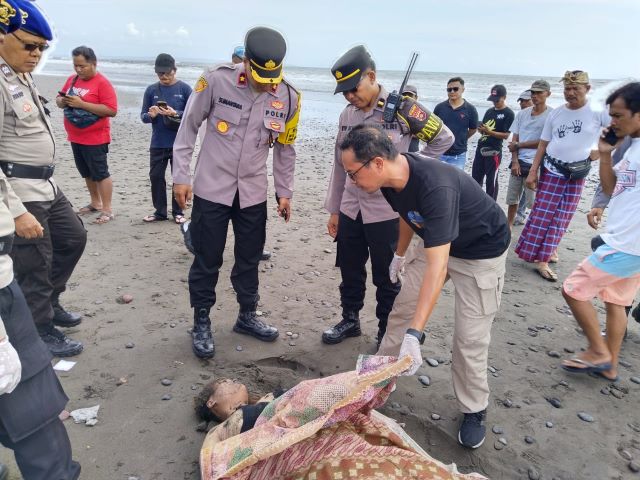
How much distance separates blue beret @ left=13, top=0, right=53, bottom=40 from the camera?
255 centimetres

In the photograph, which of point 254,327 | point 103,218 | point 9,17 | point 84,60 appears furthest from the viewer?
point 103,218

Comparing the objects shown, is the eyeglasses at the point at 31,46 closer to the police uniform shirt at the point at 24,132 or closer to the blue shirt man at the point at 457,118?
the police uniform shirt at the point at 24,132

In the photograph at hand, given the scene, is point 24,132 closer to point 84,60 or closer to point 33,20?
point 33,20

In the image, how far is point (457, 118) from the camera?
732 centimetres

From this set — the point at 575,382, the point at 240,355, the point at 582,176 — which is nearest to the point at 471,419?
the point at 575,382

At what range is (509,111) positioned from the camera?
7617 mm

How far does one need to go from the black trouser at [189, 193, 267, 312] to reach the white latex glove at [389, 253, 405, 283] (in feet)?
3.75

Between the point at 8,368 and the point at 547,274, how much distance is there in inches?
216

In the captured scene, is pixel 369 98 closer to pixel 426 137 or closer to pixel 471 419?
pixel 426 137

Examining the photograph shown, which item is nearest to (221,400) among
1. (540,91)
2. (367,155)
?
(367,155)

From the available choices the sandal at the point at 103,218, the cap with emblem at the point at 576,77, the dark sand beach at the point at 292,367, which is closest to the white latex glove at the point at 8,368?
the dark sand beach at the point at 292,367

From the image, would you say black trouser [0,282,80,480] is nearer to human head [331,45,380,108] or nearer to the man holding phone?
human head [331,45,380,108]

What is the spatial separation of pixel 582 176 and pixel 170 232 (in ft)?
16.9

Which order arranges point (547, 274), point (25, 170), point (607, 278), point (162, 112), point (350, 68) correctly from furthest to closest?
1. point (162, 112)
2. point (547, 274)
3. point (607, 278)
4. point (350, 68)
5. point (25, 170)
